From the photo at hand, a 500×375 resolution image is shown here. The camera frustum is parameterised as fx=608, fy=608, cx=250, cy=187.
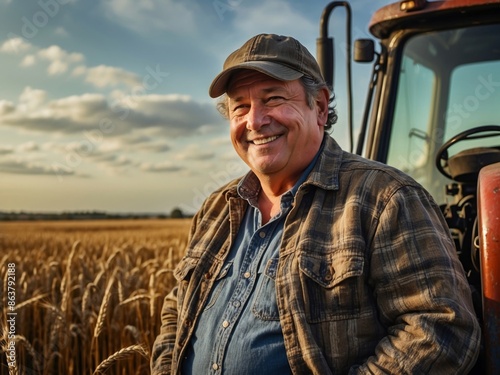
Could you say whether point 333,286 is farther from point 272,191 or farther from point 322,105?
point 322,105

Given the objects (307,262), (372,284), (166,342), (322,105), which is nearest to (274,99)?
(322,105)

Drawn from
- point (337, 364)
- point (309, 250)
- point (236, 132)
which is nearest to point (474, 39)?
point (236, 132)

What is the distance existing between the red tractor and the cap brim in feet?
3.00

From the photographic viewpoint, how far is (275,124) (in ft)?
7.27

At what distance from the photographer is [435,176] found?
10.7 ft

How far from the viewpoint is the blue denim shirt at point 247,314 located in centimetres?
192

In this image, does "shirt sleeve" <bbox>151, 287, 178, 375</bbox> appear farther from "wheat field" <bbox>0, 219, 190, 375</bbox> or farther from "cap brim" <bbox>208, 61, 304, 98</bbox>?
"cap brim" <bbox>208, 61, 304, 98</bbox>

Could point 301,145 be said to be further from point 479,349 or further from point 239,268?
point 479,349

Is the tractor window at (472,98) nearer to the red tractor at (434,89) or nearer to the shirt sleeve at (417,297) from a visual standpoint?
the red tractor at (434,89)

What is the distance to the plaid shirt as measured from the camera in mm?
1779

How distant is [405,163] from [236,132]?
1.40m

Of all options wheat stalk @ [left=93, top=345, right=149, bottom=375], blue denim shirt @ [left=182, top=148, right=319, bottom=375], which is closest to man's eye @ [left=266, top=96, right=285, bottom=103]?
blue denim shirt @ [left=182, top=148, right=319, bottom=375]

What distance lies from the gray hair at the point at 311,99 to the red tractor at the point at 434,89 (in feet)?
1.87

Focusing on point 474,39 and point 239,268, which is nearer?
point 239,268
